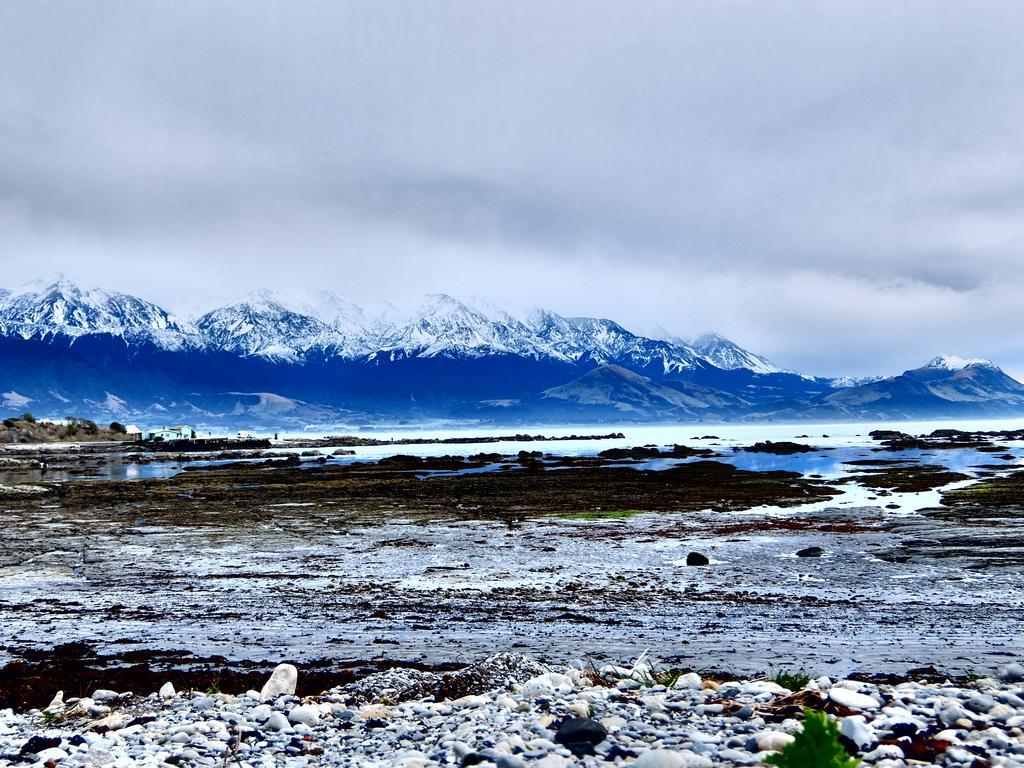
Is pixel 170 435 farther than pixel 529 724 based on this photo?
Yes

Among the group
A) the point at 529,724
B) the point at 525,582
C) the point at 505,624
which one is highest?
the point at 529,724

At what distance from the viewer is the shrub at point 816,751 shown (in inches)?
194

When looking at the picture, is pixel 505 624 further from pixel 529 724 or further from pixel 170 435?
pixel 170 435

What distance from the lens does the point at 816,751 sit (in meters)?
5.01

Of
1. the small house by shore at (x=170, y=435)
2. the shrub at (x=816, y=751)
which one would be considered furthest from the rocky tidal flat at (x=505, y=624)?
the small house by shore at (x=170, y=435)

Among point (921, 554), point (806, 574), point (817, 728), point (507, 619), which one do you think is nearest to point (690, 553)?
point (806, 574)

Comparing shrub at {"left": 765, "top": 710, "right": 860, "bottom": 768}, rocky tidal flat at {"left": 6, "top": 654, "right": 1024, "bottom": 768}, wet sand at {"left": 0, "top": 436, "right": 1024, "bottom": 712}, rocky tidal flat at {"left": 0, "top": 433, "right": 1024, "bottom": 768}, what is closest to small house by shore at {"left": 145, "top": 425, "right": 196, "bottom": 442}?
wet sand at {"left": 0, "top": 436, "right": 1024, "bottom": 712}

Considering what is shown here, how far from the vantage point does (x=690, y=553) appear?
25.5 metres

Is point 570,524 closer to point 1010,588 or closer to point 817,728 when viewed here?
point 1010,588

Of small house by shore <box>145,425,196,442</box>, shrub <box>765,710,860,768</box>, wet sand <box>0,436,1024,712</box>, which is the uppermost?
shrub <box>765,710,860,768</box>

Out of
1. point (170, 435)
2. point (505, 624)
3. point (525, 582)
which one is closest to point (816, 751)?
point (505, 624)

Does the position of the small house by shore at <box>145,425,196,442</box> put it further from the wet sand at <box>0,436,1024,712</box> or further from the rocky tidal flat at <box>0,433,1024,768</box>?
the rocky tidal flat at <box>0,433,1024,768</box>

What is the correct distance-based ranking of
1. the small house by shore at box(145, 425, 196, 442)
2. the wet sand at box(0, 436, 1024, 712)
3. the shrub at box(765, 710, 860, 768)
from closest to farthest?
the shrub at box(765, 710, 860, 768), the wet sand at box(0, 436, 1024, 712), the small house by shore at box(145, 425, 196, 442)

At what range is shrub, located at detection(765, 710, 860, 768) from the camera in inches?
194
